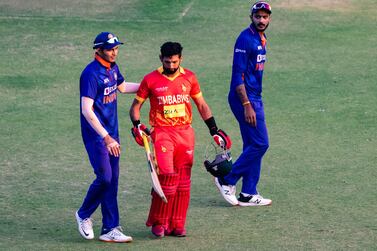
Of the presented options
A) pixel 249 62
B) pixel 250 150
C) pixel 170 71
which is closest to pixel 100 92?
pixel 170 71

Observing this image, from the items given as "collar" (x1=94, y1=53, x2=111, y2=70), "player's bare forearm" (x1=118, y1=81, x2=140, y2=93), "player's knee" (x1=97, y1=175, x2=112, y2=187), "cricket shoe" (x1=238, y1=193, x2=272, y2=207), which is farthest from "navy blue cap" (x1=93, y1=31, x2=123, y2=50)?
"cricket shoe" (x1=238, y1=193, x2=272, y2=207)

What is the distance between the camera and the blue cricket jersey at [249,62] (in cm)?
1219

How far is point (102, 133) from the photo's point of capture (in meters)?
10.6

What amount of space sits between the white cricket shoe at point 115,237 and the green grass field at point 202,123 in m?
0.10

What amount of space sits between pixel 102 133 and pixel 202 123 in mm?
5294

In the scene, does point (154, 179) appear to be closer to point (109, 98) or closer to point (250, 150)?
point (109, 98)

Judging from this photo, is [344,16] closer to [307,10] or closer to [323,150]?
[307,10]

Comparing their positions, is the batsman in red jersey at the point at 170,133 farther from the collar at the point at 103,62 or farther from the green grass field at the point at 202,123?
the collar at the point at 103,62

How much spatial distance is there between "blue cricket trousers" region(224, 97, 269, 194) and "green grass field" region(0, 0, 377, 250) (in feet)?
1.11

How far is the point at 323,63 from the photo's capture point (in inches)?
736

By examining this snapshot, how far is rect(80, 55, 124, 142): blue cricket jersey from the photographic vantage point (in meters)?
10.7

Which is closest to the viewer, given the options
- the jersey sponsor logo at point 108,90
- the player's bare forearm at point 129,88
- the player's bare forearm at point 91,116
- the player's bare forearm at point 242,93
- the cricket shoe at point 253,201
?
the player's bare forearm at point 91,116

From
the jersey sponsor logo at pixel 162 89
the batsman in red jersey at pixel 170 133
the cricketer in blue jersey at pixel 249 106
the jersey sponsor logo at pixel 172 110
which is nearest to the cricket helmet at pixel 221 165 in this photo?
the batsman in red jersey at pixel 170 133

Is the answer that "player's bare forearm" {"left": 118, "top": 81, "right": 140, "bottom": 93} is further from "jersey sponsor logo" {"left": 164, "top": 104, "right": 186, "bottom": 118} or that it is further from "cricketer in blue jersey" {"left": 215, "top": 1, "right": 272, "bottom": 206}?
"cricketer in blue jersey" {"left": 215, "top": 1, "right": 272, "bottom": 206}
